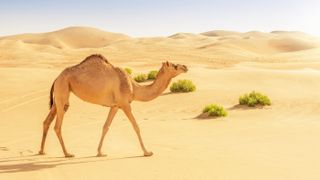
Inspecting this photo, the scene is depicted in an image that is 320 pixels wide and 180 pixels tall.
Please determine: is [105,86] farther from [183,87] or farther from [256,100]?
[183,87]

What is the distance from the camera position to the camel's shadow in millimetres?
7583

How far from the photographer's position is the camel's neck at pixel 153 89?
8.53m

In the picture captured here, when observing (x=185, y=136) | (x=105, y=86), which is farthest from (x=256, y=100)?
(x=105, y=86)

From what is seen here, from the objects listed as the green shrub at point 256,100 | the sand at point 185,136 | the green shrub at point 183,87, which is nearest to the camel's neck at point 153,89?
the sand at point 185,136

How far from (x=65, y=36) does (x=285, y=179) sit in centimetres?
17166

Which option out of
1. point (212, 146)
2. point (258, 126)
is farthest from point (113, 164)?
point (258, 126)

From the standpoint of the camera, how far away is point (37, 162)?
320 inches

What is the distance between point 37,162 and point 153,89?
2.33 meters

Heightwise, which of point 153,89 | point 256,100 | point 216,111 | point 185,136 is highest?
point 153,89

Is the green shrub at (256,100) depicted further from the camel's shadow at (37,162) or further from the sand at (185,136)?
the camel's shadow at (37,162)

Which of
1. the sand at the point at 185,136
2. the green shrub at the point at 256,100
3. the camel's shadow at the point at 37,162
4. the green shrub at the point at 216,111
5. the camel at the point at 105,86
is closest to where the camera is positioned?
the sand at the point at 185,136

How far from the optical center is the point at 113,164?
25.5 ft

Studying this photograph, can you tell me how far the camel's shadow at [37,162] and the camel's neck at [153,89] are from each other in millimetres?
1087

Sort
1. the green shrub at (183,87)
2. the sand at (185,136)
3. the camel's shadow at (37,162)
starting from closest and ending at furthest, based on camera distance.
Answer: the sand at (185,136)
the camel's shadow at (37,162)
the green shrub at (183,87)
